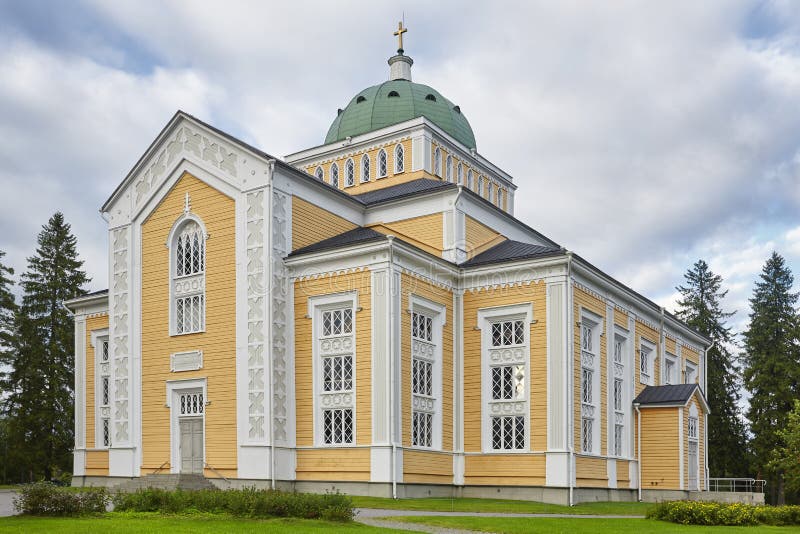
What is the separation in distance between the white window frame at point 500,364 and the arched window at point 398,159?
11376 mm

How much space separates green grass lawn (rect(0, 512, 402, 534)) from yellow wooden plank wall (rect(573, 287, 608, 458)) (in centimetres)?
1390

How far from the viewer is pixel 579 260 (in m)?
30.5

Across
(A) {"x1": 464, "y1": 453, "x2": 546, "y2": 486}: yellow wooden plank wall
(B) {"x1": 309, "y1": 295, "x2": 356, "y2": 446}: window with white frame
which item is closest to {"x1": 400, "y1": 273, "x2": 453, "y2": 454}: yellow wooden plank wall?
(A) {"x1": 464, "y1": 453, "x2": 546, "y2": 486}: yellow wooden plank wall

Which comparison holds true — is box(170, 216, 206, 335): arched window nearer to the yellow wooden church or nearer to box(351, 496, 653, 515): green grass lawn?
the yellow wooden church

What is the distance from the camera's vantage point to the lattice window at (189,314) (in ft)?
105

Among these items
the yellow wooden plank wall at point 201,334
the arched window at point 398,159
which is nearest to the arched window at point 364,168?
the arched window at point 398,159

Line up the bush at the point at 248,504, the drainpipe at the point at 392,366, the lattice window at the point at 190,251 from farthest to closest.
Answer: the lattice window at the point at 190,251 < the drainpipe at the point at 392,366 < the bush at the point at 248,504

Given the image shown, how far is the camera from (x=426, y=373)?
30.4 metres

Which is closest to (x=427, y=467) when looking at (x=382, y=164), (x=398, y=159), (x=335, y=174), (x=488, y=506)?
(x=488, y=506)

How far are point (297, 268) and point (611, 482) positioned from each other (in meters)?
14.7

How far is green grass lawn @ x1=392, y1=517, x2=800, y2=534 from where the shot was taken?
18.2 m

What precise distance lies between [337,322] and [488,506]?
8.22 metres

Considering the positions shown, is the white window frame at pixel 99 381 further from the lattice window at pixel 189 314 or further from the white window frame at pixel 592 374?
the white window frame at pixel 592 374

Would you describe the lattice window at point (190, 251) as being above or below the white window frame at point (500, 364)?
above
